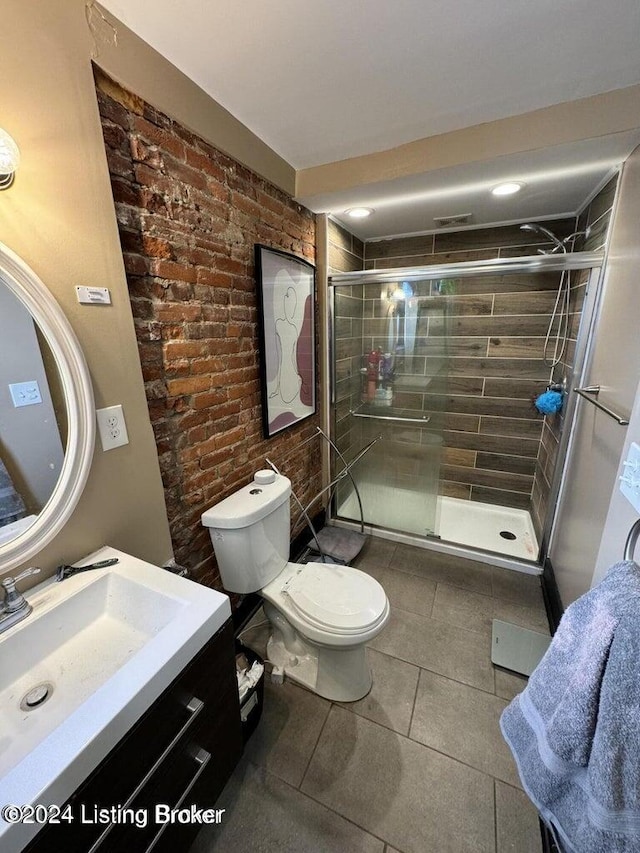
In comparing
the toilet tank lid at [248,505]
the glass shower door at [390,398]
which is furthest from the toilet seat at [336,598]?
the glass shower door at [390,398]

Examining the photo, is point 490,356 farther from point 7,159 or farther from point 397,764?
point 7,159

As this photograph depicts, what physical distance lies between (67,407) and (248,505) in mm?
739

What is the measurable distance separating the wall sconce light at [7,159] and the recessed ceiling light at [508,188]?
1.93m

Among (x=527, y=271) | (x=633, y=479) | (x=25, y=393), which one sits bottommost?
(x=633, y=479)

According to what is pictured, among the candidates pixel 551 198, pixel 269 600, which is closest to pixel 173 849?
pixel 269 600

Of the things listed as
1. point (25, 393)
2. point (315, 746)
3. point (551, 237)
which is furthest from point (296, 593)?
point (551, 237)

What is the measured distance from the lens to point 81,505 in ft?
3.16

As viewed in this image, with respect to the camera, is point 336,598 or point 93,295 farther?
point 336,598

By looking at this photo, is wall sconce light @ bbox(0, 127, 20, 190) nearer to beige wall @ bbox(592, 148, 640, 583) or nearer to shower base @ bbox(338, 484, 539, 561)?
beige wall @ bbox(592, 148, 640, 583)

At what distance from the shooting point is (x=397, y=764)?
1208mm

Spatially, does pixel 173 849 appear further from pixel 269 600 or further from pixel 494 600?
pixel 494 600

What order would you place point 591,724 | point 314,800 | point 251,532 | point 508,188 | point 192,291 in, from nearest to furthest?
point 591,724, point 314,800, point 192,291, point 251,532, point 508,188

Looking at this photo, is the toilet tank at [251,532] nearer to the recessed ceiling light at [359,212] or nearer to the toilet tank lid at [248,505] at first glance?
the toilet tank lid at [248,505]

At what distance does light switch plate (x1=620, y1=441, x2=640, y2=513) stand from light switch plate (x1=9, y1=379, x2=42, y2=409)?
62.2 inches
